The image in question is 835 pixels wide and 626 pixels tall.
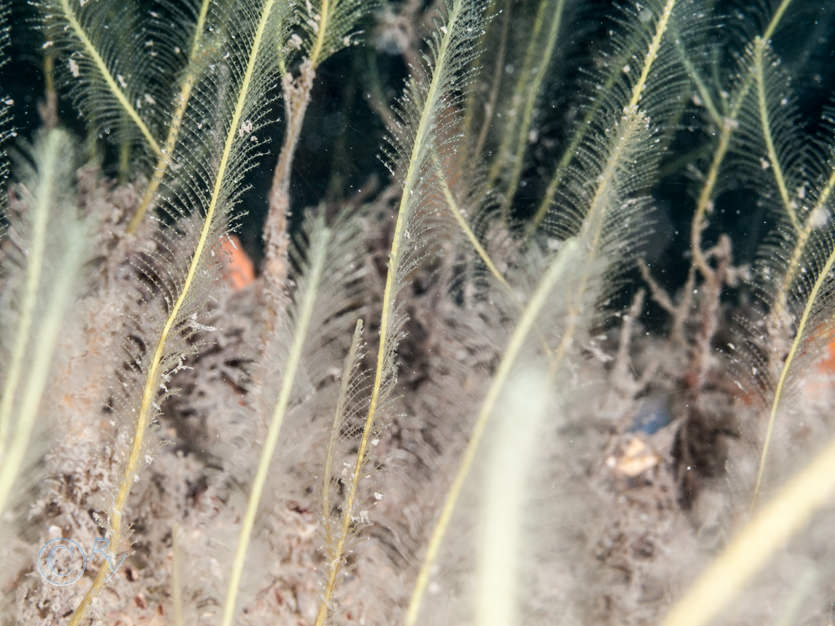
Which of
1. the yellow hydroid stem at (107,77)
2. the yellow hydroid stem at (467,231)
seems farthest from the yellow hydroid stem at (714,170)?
the yellow hydroid stem at (107,77)

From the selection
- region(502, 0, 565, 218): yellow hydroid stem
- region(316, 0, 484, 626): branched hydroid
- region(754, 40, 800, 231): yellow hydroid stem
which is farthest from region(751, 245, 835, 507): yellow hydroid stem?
region(316, 0, 484, 626): branched hydroid

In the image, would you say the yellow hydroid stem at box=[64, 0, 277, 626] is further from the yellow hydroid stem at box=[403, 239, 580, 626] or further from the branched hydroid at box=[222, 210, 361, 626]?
the yellow hydroid stem at box=[403, 239, 580, 626]

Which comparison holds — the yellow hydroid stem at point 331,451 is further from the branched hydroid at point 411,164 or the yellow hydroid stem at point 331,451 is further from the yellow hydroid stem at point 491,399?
the yellow hydroid stem at point 491,399

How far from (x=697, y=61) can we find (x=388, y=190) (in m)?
1.11

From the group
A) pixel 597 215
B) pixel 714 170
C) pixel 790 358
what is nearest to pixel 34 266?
pixel 597 215

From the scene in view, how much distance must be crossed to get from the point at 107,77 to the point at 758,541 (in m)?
2.08

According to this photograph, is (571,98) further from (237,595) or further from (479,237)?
(237,595)

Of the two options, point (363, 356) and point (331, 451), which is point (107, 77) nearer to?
point (363, 356)

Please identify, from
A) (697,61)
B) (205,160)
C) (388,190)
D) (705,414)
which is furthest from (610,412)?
(205,160)

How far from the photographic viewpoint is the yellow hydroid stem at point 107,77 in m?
1.47

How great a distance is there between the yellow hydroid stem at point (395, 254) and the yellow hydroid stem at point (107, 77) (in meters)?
0.72

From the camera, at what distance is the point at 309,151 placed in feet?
5.52

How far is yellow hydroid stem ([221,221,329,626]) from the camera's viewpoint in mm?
1386

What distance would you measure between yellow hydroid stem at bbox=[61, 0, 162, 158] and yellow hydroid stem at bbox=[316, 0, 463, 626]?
723mm
